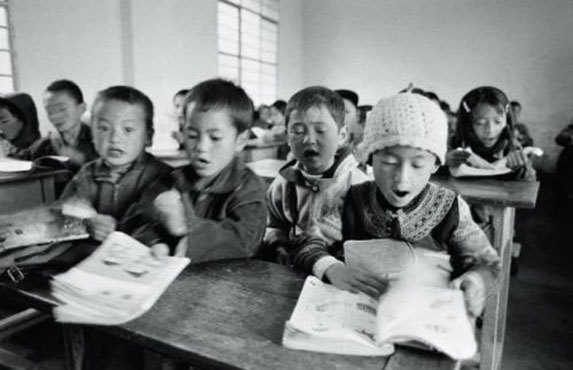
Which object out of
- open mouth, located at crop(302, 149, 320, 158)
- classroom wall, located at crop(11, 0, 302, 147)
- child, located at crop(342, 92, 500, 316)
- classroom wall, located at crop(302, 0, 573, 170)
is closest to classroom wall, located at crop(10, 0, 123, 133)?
classroom wall, located at crop(11, 0, 302, 147)

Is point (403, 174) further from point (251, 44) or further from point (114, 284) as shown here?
point (251, 44)

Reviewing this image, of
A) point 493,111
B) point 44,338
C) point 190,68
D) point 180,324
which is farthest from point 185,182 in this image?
point 190,68

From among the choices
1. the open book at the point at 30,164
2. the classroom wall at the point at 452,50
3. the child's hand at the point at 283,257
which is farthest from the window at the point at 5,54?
the classroom wall at the point at 452,50

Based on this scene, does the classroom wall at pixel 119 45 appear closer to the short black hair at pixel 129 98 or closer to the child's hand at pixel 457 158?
the short black hair at pixel 129 98

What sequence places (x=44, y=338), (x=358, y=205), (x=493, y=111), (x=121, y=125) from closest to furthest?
(x=358, y=205)
(x=121, y=125)
(x=44, y=338)
(x=493, y=111)

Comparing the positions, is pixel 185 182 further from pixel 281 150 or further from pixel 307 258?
pixel 281 150

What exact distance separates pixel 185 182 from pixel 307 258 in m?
0.49

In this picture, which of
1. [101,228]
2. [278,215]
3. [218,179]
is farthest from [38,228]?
[278,215]

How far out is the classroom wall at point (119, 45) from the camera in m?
4.14

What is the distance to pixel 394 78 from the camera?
28.6 feet

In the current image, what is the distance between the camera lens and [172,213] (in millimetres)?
1107

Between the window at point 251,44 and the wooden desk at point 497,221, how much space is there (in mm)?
4803

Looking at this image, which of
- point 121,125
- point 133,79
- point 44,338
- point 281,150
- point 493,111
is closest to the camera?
point 121,125

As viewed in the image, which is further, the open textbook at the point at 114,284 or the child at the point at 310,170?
the child at the point at 310,170
